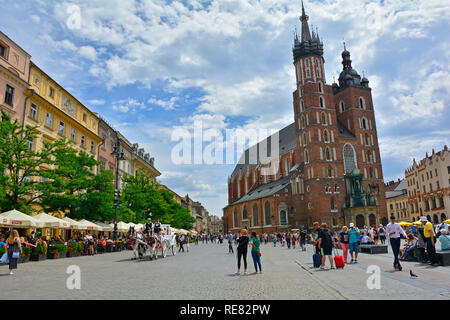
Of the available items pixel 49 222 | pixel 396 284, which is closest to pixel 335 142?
pixel 49 222

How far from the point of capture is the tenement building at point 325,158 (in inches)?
2195

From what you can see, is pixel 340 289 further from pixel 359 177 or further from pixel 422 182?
pixel 422 182

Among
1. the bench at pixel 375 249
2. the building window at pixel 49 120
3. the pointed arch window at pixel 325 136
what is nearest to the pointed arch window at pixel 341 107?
the pointed arch window at pixel 325 136

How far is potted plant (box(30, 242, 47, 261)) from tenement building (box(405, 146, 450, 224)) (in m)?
66.9

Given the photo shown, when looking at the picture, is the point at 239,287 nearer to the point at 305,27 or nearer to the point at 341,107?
the point at 341,107

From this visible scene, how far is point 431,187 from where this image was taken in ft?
223

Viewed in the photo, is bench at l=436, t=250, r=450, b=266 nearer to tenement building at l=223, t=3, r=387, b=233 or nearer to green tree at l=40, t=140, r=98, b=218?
green tree at l=40, t=140, r=98, b=218

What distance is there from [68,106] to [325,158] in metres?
42.1

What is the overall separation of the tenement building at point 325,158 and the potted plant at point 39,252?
4458cm

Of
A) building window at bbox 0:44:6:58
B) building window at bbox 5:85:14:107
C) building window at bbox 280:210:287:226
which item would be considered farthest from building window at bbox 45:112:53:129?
building window at bbox 280:210:287:226

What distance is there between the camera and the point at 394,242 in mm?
10492

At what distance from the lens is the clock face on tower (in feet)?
98.1

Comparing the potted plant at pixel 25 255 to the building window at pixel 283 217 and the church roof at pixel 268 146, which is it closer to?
the building window at pixel 283 217
